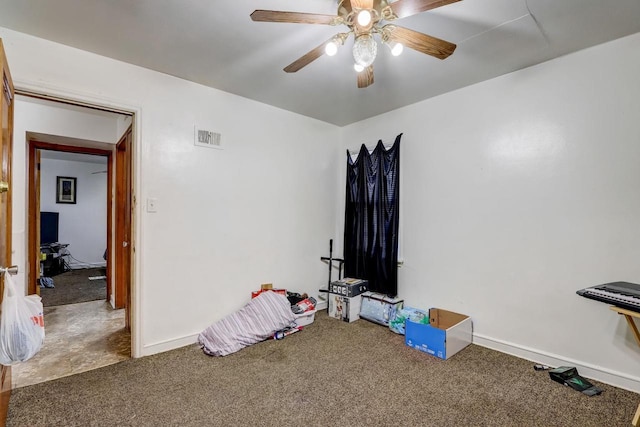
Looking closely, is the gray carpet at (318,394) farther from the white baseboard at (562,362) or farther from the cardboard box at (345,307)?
the cardboard box at (345,307)

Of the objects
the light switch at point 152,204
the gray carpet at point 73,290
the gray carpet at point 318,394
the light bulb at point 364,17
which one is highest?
the light bulb at point 364,17

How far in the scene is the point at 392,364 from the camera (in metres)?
2.40

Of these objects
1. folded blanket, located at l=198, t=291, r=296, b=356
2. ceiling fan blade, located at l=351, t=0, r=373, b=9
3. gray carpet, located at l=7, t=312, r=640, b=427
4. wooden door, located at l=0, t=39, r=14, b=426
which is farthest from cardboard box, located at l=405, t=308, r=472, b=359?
wooden door, located at l=0, t=39, r=14, b=426

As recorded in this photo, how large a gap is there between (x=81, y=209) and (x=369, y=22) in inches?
303

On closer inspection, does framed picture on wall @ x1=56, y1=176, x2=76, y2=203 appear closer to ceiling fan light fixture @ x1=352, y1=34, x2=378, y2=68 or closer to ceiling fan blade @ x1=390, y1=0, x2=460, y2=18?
ceiling fan light fixture @ x1=352, y1=34, x2=378, y2=68

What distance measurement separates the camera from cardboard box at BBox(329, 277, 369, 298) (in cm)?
337

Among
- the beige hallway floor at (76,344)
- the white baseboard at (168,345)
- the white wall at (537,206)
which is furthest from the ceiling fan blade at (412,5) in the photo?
the beige hallway floor at (76,344)

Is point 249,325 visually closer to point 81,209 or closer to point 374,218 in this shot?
point 374,218

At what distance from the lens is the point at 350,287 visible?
3.37m

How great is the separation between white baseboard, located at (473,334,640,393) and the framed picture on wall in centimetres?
800

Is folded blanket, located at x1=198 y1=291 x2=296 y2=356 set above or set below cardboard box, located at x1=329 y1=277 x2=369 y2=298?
below

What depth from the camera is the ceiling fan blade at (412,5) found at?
1.37 m

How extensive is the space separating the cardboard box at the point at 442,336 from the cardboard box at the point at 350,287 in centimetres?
78

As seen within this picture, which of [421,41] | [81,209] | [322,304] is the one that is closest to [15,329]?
[421,41]
